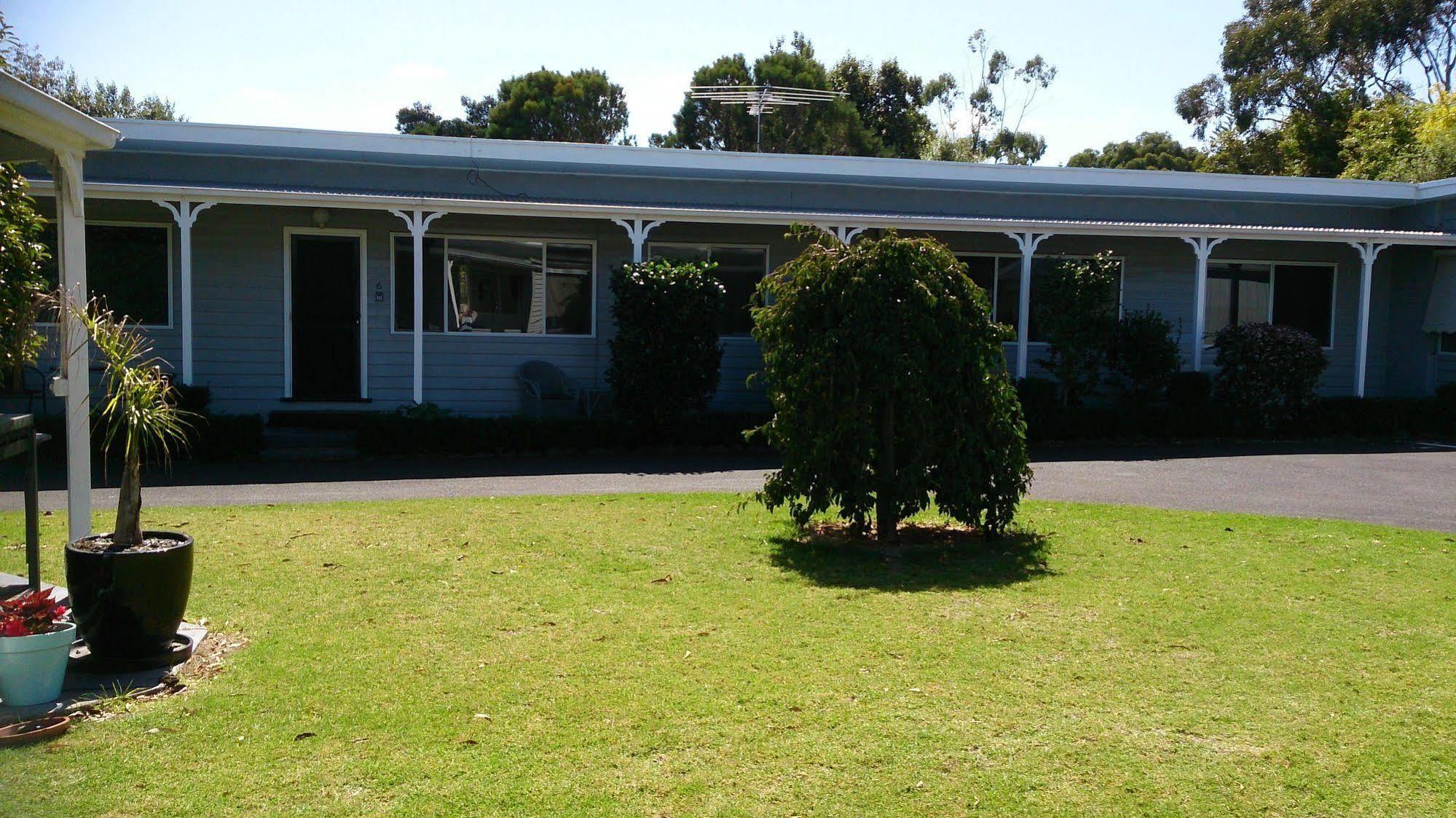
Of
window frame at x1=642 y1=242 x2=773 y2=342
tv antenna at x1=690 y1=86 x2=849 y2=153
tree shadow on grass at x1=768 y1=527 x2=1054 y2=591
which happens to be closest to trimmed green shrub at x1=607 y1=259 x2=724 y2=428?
window frame at x1=642 y1=242 x2=773 y2=342

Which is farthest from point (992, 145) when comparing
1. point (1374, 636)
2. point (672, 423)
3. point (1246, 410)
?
point (1374, 636)

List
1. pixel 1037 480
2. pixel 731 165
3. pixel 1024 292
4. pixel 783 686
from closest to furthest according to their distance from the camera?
pixel 783 686, pixel 1037 480, pixel 1024 292, pixel 731 165

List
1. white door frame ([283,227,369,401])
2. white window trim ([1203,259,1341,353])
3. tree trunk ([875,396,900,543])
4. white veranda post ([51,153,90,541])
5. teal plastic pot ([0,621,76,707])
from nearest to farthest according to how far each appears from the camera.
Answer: teal plastic pot ([0,621,76,707]) → white veranda post ([51,153,90,541]) → tree trunk ([875,396,900,543]) → white door frame ([283,227,369,401]) → white window trim ([1203,259,1341,353])

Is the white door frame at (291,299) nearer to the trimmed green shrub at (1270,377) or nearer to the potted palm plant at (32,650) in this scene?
the potted palm plant at (32,650)

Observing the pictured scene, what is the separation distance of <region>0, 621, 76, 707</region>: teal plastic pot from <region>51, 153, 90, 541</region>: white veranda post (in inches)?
65.3

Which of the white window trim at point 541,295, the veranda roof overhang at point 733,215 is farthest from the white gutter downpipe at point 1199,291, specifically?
the white window trim at point 541,295

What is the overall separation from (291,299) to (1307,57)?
39.8 meters

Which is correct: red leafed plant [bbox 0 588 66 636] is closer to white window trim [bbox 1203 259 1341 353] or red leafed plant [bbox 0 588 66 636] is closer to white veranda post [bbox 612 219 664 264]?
white veranda post [bbox 612 219 664 264]

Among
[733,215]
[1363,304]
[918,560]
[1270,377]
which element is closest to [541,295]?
[733,215]

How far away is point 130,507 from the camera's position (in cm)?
A: 511

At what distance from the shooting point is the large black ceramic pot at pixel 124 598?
16.1 ft

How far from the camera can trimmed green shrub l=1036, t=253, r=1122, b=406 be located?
51.5ft

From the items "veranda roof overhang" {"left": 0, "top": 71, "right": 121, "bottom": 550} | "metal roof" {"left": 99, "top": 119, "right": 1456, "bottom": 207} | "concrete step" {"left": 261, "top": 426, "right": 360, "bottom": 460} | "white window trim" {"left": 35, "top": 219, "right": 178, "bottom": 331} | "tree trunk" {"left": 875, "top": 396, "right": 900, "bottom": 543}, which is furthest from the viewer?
"metal roof" {"left": 99, "top": 119, "right": 1456, "bottom": 207}

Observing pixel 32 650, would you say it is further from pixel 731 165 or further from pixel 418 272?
pixel 731 165
